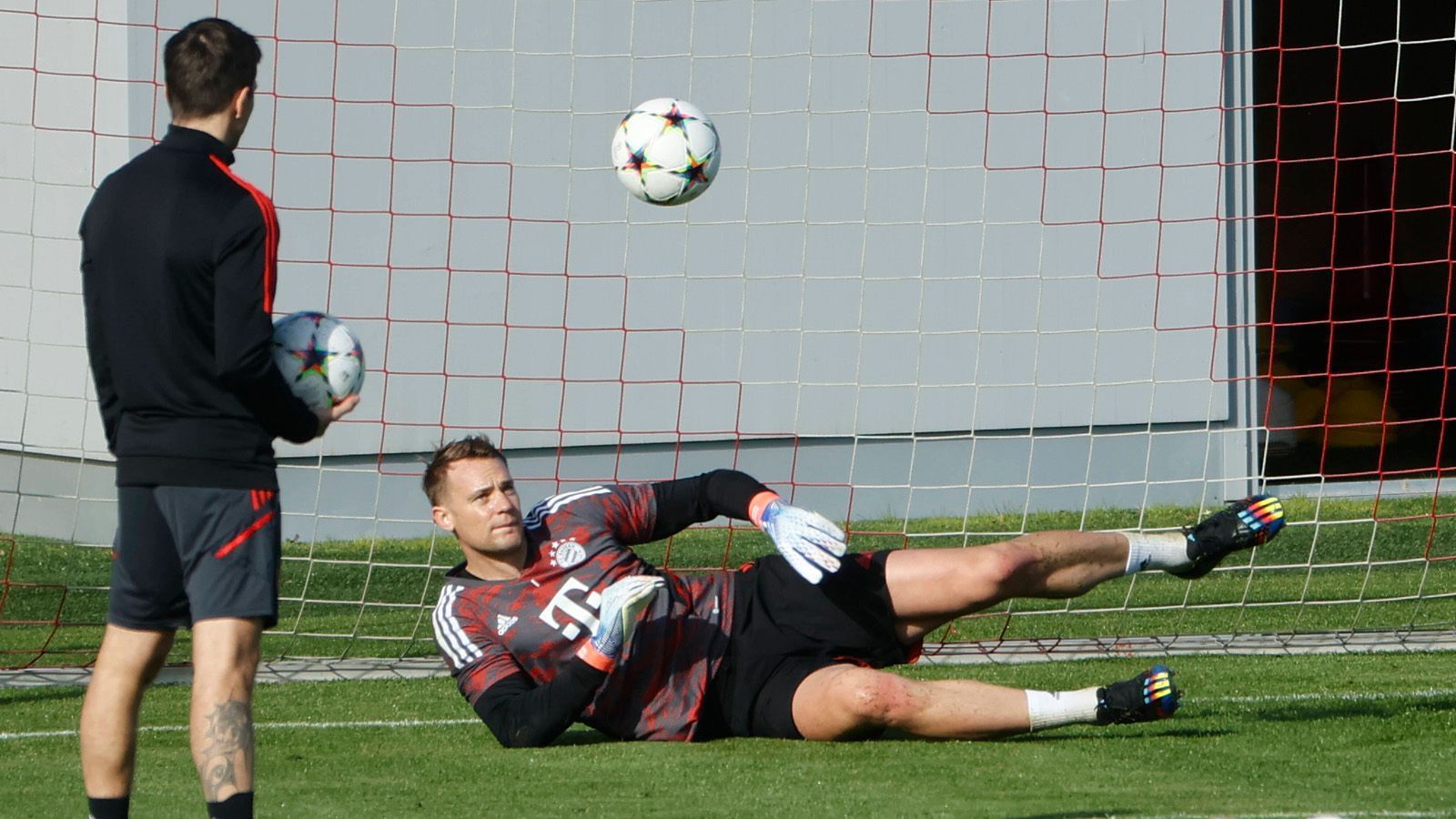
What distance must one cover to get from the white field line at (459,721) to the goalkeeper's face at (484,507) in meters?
0.71

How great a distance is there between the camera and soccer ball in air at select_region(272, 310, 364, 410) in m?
3.38

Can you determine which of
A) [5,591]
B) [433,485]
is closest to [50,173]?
[5,591]

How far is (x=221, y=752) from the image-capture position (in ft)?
10.4

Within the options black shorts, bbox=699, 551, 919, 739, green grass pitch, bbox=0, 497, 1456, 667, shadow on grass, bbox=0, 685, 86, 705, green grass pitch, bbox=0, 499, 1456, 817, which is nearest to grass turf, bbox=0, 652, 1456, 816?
green grass pitch, bbox=0, 499, 1456, 817

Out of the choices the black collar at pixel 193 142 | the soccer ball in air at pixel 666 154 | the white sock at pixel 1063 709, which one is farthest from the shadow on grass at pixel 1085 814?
the soccer ball in air at pixel 666 154

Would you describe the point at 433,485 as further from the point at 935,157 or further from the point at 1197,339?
the point at 1197,339

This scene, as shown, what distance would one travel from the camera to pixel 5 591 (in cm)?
751

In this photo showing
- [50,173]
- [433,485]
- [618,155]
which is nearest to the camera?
[433,485]

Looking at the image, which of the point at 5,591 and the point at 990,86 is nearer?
the point at 5,591

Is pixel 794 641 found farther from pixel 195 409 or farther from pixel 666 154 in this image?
pixel 195 409

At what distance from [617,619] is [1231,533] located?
70.1 inches

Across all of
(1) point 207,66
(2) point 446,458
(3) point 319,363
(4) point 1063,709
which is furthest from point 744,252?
(1) point 207,66

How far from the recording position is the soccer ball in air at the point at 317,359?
3.38m

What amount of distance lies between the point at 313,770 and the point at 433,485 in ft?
2.83
